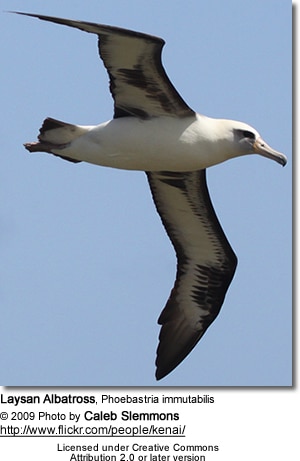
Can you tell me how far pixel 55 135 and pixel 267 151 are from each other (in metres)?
2.45

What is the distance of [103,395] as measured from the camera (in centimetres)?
1442

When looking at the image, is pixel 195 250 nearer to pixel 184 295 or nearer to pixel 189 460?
pixel 184 295

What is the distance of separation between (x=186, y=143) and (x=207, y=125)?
1.14 ft

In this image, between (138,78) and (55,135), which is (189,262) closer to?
(55,135)

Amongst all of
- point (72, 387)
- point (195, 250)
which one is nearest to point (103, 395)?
point (72, 387)

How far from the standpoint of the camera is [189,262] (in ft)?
57.5

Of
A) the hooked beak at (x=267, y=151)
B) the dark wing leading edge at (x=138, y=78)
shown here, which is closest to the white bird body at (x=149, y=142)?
the dark wing leading edge at (x=138, y=78)

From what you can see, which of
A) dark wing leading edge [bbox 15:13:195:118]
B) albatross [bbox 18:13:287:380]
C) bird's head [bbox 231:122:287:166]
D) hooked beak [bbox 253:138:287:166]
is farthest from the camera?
hooked beak [bbox 253:138:287:166]

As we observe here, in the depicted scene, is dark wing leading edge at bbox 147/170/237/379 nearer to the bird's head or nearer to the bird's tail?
the bird's head

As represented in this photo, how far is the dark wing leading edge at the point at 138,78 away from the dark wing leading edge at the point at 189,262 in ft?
5.14

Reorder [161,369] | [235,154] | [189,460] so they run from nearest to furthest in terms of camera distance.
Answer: [189,460] < [235,154] < [161,369]

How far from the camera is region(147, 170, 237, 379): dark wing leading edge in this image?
1673cm

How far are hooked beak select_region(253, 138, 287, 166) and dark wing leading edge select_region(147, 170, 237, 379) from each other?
124 cm

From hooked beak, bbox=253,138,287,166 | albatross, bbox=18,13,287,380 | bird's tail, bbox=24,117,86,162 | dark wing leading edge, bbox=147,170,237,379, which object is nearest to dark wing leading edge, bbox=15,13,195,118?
albatross, bbox=18,13,287,380
